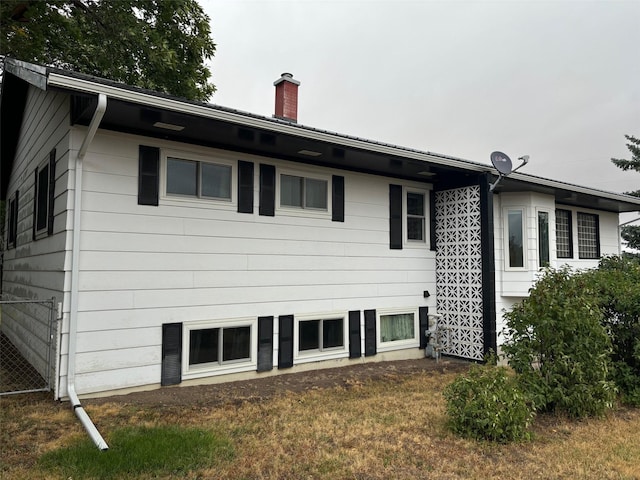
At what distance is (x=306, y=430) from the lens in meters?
4.13

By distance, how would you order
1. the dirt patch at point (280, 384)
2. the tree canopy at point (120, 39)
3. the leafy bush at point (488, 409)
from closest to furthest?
1. the leafy bush at point (488, 409)
2. the dirt patch at point (280, 384)
3. the tree canopy at point (120, 39)

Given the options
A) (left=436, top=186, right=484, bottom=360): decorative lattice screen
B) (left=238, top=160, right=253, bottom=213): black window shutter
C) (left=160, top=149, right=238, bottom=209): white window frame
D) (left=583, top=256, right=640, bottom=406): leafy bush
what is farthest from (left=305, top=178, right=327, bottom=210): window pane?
(left=583, top=256, right=640, bottom=406): leafy bush

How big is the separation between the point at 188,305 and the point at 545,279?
4.62 meters

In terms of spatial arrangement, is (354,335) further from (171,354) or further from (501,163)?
(501,163)

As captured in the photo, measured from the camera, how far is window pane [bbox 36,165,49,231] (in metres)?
6.35

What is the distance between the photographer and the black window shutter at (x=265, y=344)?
635 cm

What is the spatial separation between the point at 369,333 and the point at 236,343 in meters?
2.54

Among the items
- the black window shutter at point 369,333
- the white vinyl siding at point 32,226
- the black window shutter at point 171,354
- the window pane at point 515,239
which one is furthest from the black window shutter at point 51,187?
the window pane at point 515,239

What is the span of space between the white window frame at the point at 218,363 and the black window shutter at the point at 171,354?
0.07 meters

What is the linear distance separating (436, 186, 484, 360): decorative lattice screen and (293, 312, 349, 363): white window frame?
2.32 m

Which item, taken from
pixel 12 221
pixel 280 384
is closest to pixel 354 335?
pixel 280 384

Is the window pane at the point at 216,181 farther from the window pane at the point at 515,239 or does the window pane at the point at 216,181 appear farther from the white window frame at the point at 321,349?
the window pane at the point at 515,239

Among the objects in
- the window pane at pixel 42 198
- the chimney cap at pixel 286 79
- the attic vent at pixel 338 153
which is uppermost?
the chimney cap at pixel 286 79

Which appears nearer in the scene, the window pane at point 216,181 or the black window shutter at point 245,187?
the window pane at point 216,181
